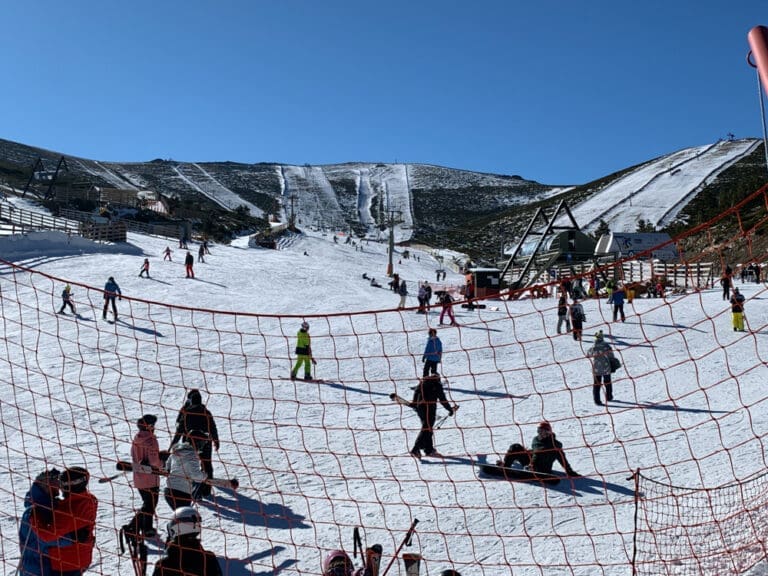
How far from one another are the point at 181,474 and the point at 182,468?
68mm

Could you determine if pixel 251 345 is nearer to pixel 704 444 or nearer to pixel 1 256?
pixel 704 444

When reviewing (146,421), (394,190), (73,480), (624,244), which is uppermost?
(394,190)

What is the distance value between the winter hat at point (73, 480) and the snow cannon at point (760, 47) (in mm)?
4475

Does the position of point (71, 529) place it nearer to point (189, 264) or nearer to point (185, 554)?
point (185, 554)

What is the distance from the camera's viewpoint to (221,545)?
6258 mm

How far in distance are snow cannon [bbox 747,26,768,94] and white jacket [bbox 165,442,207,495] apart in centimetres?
525

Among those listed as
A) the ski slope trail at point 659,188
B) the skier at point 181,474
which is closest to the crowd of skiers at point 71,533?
the skier at point 181,474

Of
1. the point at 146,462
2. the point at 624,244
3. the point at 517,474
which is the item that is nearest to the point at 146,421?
the point at 146,462

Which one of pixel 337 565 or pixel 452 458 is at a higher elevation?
pixel 337 565

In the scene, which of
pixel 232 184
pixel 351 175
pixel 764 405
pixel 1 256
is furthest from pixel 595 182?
pixel 764 405

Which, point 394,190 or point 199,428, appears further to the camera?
point 394,190

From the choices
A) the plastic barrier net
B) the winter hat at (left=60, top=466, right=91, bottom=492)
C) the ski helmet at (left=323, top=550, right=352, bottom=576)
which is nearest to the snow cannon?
the plastic barrier net

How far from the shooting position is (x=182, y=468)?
6207 millimetres

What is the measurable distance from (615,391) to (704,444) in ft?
10.3
